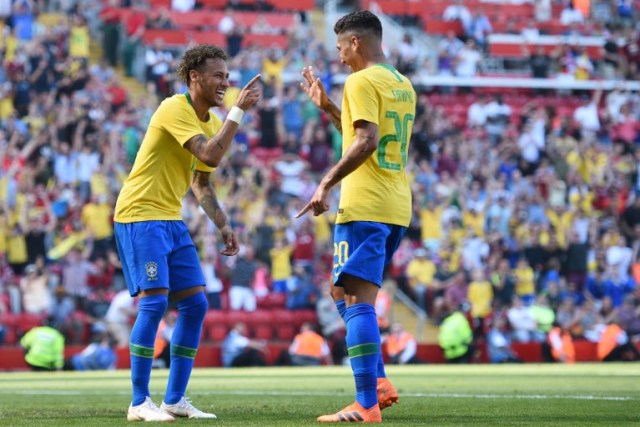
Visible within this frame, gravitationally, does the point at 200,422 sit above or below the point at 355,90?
below

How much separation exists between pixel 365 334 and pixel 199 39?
2007 centimetres

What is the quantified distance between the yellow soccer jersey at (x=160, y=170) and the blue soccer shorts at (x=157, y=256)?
2.8 inches

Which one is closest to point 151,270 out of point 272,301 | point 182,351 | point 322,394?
point 182,351

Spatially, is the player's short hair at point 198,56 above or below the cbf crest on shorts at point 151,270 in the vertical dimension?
above

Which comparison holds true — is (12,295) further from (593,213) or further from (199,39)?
(593,213)

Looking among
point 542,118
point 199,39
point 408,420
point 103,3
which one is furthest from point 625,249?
point 408,420

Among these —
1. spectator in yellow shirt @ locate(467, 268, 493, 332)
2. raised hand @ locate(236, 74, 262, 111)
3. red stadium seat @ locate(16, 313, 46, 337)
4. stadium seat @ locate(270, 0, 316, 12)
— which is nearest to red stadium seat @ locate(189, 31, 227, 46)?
stadium seat @ locate(270, 0, 316, 12)

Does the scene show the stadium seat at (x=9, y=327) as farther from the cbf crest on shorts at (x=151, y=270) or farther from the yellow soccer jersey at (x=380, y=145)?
the yellow soccer jersey at (x=380, y=145)

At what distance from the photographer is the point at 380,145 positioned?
7656 mm

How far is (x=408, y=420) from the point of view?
755 cm

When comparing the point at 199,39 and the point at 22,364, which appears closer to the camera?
the point at 22,364

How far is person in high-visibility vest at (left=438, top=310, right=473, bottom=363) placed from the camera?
20.9m

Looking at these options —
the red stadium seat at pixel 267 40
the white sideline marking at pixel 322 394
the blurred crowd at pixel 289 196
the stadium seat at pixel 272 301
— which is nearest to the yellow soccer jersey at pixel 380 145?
the white sideline marking at pixel 322 394

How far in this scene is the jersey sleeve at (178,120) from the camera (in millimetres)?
7770
